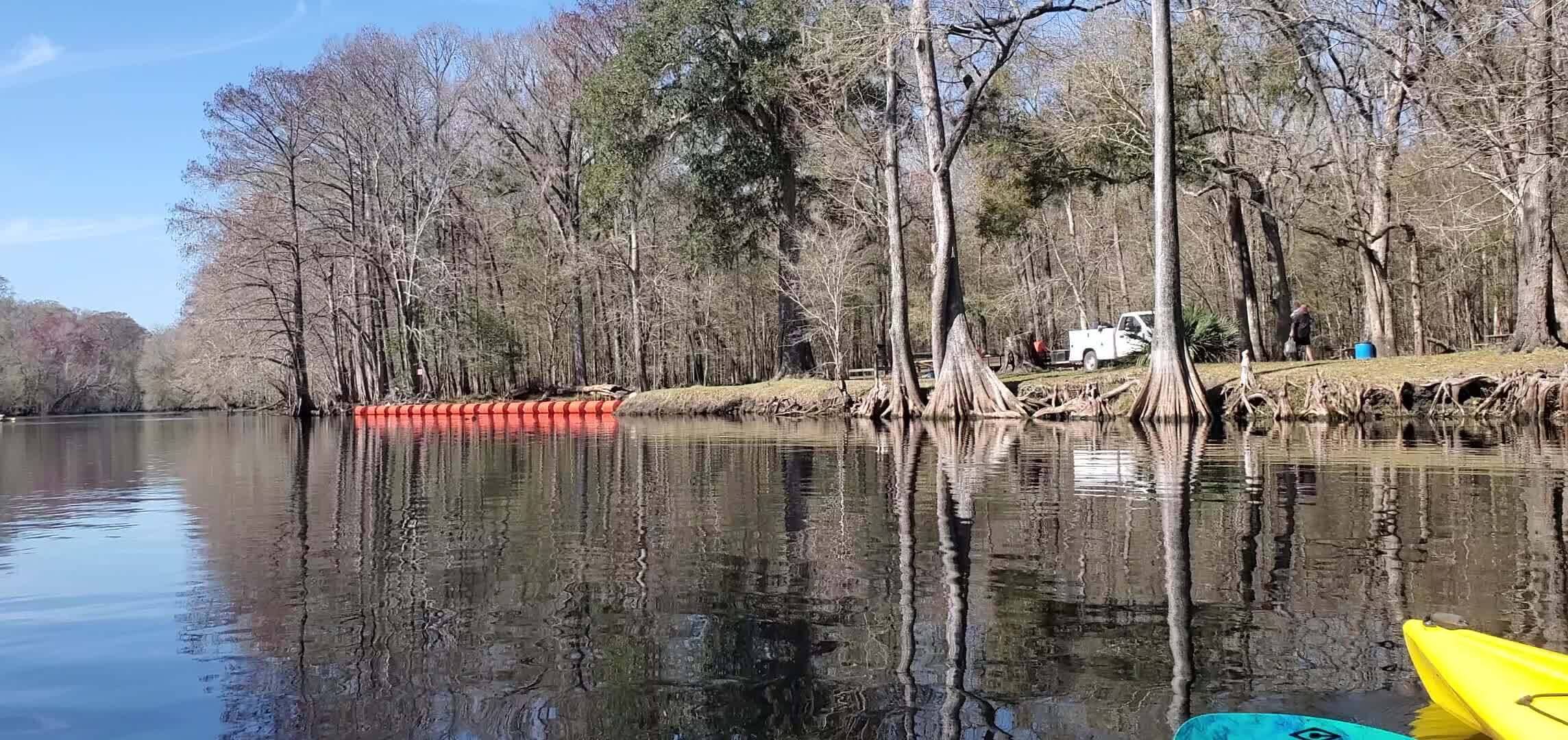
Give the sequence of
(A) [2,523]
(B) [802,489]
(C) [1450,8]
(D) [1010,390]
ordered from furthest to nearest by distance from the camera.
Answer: (D) [1010,390] < (C) [1450,8] < (B) [802,489] < (A) [2,523]

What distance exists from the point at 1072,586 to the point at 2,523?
10.4 metres

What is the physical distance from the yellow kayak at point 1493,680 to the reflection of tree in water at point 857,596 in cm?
43

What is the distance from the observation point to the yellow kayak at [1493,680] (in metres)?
3.43

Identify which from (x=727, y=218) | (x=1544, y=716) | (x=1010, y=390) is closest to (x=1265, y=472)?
(x=1544, y=716)

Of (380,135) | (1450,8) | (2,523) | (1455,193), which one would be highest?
(380,135)

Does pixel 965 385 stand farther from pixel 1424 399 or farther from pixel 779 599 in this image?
pixel 779 599

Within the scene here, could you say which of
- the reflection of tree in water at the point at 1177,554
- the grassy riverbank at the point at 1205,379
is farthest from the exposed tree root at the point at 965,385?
the reflection of tree in water at the point at 1177,554

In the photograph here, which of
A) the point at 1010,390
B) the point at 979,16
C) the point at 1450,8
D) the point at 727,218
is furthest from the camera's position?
the point at 727,218

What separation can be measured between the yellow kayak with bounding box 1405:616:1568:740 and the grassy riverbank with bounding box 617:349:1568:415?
694 inches

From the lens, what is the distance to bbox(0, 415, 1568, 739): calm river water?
13.8 feet

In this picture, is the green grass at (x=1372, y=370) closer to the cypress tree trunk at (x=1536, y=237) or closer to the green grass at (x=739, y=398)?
the cypress tree trunk at (x=1536, y=237)

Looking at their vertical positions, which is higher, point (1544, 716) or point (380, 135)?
point (380, 135)

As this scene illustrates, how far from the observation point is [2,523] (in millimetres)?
10820

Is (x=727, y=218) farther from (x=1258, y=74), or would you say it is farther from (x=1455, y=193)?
(x=1455, y=193)
